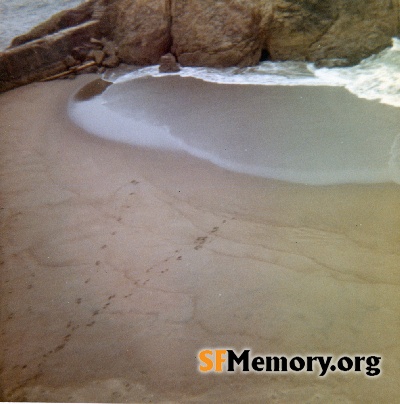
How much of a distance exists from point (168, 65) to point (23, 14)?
282 centimetres

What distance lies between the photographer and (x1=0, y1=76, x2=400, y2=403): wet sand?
1.88 meters

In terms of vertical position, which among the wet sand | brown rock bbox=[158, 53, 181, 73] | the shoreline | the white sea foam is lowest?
the wet sand

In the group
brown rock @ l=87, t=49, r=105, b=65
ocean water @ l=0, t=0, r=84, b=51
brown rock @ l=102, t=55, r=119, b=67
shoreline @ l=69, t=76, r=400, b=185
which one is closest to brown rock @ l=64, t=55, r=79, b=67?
brown rock @ l=87, t=49, r=105, b=65

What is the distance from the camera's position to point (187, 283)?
2404 millimetres

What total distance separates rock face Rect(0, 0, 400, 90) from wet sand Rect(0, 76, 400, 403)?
3470mm

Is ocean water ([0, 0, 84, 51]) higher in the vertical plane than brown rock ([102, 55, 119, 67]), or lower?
higher

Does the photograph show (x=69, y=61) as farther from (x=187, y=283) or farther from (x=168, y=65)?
(x=187, y=283)

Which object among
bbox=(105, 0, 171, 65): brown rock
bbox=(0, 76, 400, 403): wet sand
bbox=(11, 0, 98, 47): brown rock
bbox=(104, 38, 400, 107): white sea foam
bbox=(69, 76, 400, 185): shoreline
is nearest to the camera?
bbox=(0, 76, 400, 403): wet sand

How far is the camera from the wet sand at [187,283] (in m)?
1.88

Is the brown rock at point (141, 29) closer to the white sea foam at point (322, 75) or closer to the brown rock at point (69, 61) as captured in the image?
the white sea foam at point (322, 75)

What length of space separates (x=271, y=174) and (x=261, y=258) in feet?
3.73

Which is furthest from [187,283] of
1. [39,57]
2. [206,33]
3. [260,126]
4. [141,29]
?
[39,57]

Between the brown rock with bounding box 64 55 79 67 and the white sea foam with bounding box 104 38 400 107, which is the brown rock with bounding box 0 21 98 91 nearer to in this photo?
the brown rock with bounding box 64 55 79 67

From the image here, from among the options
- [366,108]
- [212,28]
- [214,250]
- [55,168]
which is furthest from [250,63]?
[214,250]
